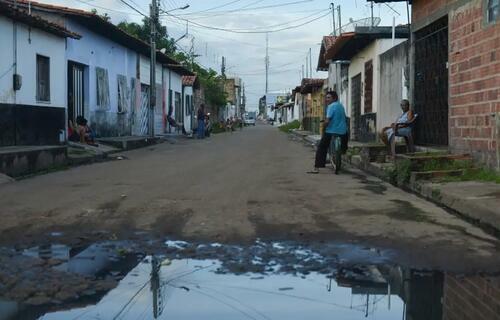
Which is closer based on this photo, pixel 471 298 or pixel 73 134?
pixel 471 298

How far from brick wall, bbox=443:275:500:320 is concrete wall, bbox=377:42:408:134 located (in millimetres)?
11600

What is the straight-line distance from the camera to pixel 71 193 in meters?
9.95

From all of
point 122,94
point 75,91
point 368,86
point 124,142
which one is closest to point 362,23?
point 368,86

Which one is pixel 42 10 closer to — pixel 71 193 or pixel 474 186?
pixel 71 193

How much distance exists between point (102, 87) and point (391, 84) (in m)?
10.7

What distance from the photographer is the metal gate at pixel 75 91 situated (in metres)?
20.9

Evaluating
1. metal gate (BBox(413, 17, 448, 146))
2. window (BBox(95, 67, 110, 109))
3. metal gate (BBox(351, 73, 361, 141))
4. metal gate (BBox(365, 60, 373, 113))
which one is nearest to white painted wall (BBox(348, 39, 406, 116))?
metal gate (BBox(365, 60, 373, 113))

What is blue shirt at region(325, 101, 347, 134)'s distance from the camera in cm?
1348

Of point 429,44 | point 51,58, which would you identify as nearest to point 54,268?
point 429,44

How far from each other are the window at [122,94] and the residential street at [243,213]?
13.6 m

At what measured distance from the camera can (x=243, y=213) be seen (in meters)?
8.02

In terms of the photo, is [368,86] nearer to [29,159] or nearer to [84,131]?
[84,131]

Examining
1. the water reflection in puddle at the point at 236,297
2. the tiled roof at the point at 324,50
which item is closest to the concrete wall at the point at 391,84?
the tiled roof at the point at 324,50

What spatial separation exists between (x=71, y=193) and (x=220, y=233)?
3979 millimetres
